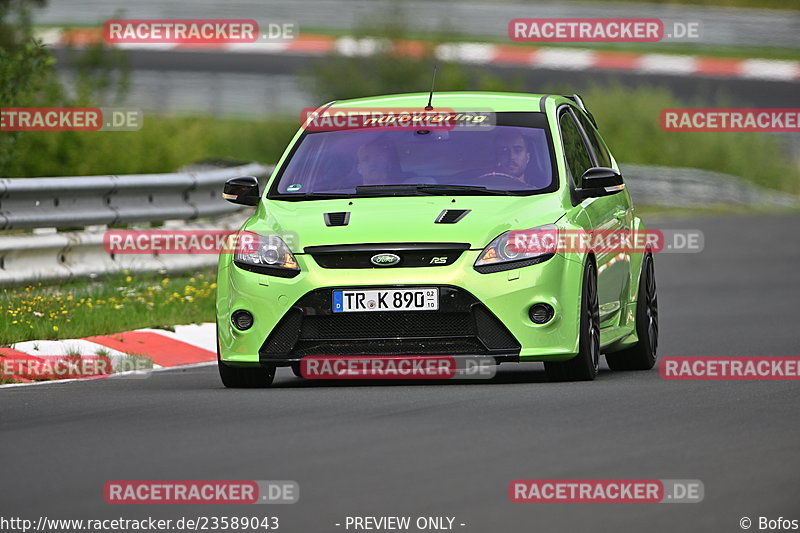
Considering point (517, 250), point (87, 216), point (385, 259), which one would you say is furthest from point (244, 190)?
point (87, 216)

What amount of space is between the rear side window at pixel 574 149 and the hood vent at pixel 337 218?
1.51 meters

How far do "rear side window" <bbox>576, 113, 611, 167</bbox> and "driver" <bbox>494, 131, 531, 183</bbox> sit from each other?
1345 millimetres

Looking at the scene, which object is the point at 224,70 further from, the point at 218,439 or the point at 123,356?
the point at 218,439

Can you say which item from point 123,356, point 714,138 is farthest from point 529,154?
point 714,138

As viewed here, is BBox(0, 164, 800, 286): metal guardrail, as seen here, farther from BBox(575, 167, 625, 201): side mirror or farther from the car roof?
BBox(575, 167, 625, 201): side mirror

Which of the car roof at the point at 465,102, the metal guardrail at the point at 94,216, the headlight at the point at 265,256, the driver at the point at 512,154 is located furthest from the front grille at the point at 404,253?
the metal guardrail at the point at 94,216

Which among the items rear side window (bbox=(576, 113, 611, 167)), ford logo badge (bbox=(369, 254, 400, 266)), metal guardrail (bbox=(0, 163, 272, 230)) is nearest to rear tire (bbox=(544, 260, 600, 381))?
ford logo badge (bbox=(369, 254, 400, 266))

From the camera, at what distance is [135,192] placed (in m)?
17.1

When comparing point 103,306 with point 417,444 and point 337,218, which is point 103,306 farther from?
point 417,444

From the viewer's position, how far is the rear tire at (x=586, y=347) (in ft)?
36.5

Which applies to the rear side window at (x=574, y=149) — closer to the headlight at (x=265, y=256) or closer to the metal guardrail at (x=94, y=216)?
the headlight at (x=265, y=256)

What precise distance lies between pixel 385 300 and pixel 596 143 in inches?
124

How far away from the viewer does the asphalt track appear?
705cm

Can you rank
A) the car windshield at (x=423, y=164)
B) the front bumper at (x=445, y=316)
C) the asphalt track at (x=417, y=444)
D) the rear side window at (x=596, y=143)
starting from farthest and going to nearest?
the rear side window at (x=596, y=143), the car windshield at (x=423, y=164), the front bumper at (x=445, y=316), the asphalt track at (x=417, y=444)
